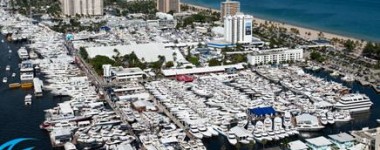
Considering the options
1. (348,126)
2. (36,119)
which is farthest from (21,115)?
(348,126)

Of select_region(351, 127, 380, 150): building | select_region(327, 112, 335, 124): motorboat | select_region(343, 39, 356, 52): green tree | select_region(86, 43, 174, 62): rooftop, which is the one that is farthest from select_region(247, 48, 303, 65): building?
select_region(351, 127, 380, 150): building

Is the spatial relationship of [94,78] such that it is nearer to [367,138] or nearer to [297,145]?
[297,145]

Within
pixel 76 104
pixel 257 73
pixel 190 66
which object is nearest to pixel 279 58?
pixel 257 73

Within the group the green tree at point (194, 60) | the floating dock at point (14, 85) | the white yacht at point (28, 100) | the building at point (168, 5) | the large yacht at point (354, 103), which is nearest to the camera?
the large yacht at point (354, 103)

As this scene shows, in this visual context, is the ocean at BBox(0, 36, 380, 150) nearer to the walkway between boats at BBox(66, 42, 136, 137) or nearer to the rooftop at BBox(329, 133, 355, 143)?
the rooftop at BBox(329, 133, 355, 143)

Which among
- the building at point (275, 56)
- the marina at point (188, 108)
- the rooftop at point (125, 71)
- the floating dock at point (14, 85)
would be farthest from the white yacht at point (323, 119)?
the floating dock at point (14, 85)

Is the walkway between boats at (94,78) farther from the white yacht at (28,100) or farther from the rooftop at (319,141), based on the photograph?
the rooftop at (319,141)

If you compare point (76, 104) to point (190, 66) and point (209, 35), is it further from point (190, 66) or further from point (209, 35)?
point (209, 35)
